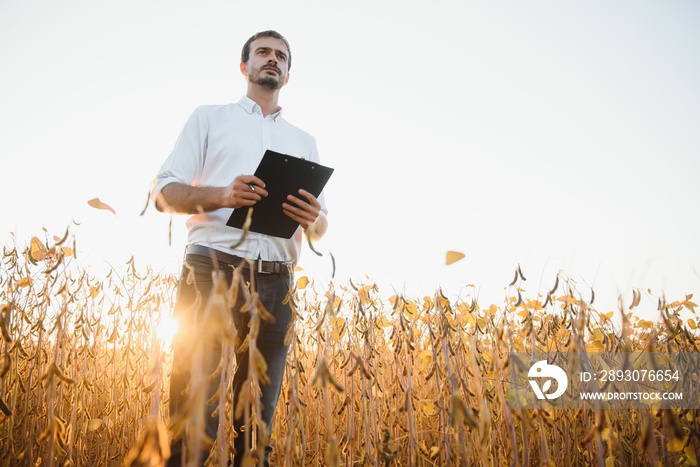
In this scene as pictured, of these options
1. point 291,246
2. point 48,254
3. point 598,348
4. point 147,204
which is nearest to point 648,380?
point 598,348

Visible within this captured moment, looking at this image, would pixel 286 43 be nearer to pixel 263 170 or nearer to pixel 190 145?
pixel 190 145

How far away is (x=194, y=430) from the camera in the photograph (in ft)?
1.85

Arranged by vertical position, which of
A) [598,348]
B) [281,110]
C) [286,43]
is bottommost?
[598,348]

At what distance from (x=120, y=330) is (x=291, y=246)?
1.57m

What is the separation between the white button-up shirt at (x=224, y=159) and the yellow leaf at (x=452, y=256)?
869 mm

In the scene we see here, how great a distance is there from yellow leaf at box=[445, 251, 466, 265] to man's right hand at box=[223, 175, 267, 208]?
2.37 feet

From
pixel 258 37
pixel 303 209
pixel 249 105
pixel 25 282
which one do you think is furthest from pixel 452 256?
pixel 25 282

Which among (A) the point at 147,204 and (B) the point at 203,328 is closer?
(B) the point at 203,328

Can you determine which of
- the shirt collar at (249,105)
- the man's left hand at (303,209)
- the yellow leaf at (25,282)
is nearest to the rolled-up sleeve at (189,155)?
the shirt collar at (249,105)

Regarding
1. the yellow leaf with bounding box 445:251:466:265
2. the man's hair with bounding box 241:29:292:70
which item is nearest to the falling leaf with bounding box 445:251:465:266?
the yellow leaf with bounding box 445:251:466:265

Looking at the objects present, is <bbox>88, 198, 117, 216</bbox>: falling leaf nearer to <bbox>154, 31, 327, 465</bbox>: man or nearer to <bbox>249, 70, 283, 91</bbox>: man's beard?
<bbox>154, 31, 327, 465</bbox>: man

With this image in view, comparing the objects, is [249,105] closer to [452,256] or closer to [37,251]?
[37,251]

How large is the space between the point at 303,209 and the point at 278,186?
0.16 metres

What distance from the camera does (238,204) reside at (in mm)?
1520
